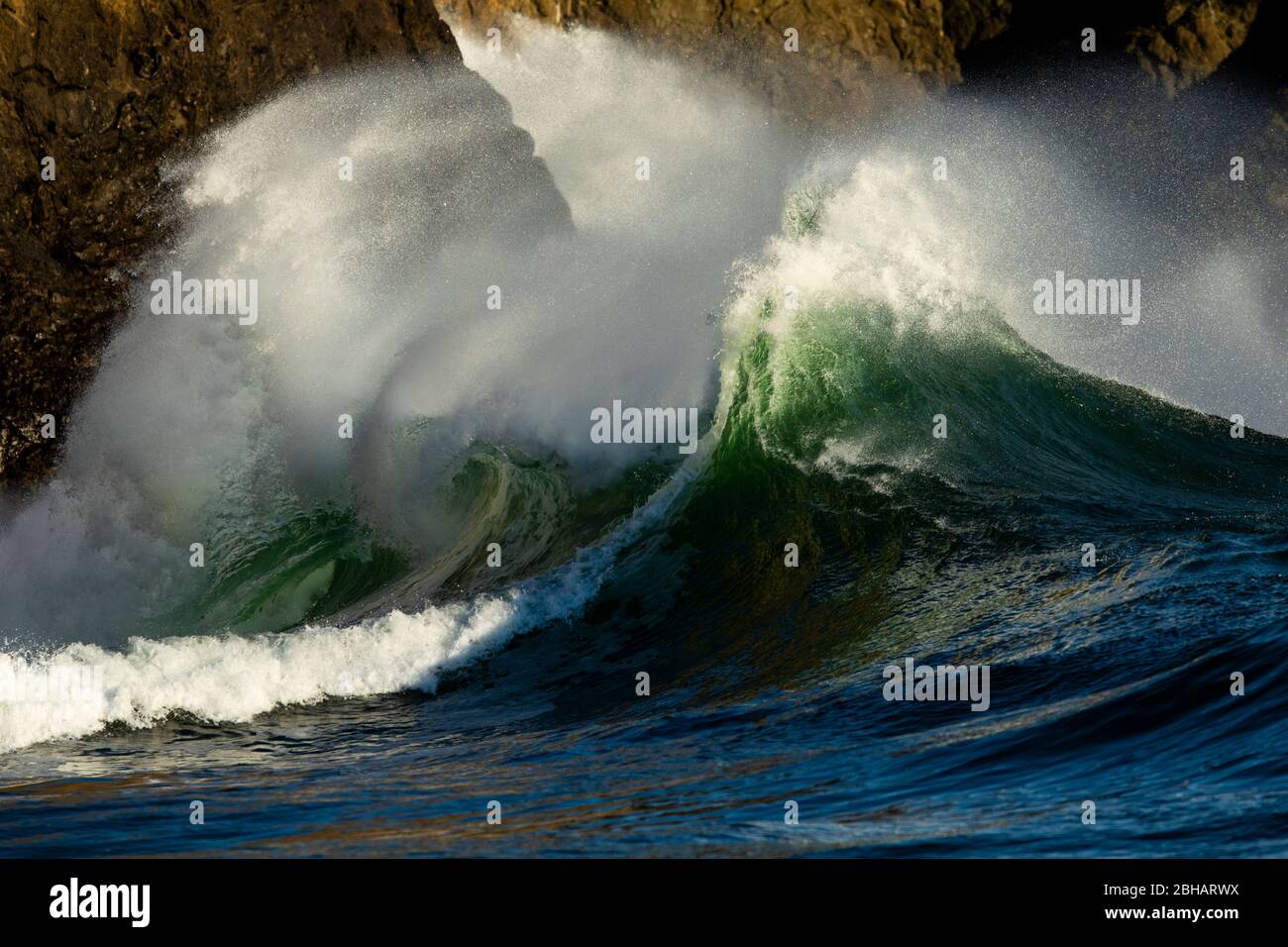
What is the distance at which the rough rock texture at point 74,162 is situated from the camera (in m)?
13.7

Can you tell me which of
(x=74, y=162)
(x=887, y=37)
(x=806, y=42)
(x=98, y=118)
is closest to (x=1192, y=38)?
(x=887, y=37)

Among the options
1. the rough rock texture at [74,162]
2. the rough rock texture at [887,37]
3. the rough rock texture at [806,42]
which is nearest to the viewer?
the rough rock texture at [74,162]

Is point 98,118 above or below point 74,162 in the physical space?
above

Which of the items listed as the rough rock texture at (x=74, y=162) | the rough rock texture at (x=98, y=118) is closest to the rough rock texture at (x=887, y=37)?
the rough rock texture at (x=98, y=118)

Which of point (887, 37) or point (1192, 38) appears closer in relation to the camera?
point (1192, 38)

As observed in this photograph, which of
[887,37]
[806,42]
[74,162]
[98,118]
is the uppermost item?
[887,37]

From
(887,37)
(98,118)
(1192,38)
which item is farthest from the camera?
(887,37)

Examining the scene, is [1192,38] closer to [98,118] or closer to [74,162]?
[98,118]

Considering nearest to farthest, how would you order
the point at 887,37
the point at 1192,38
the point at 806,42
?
the point at 1192,38, the point at 806,42, the point at 887,37

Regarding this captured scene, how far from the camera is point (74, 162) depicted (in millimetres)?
13906

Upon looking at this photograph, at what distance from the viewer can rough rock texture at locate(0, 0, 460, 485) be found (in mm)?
13680

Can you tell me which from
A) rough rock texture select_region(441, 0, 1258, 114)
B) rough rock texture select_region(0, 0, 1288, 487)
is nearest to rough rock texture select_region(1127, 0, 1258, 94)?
rough rock texture select_region(441, 0, 1258, 114)

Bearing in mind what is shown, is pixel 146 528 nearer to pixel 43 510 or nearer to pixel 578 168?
pixel 43 510

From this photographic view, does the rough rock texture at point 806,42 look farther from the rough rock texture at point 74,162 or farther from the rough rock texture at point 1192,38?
the rough rock texture at point 74,162
